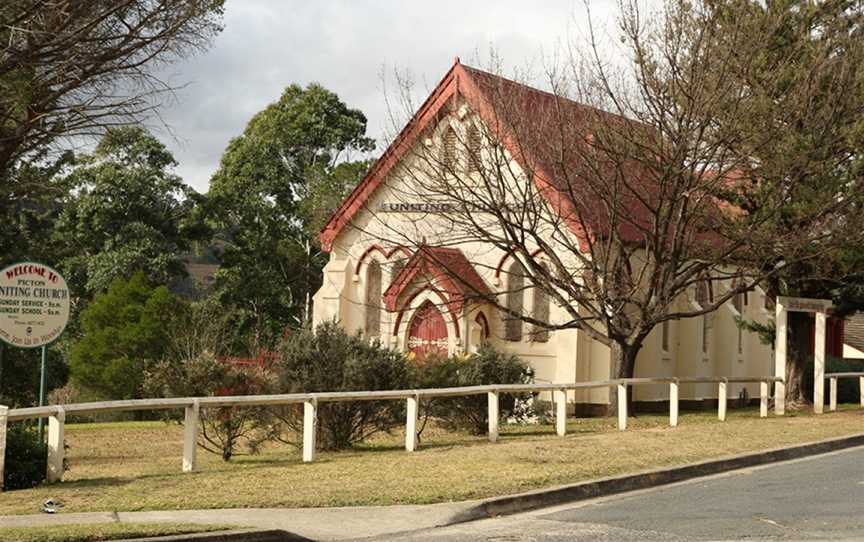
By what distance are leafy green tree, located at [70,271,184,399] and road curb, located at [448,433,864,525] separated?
2246cm

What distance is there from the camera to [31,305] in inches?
579

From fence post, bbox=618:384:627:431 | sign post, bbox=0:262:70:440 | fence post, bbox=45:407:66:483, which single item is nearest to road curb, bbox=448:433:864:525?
fence post, bbox=618:384:627:431

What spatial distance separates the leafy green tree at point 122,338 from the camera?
120 ft

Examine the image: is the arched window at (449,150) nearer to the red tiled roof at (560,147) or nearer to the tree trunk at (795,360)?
the red tiled roof at (560,147)

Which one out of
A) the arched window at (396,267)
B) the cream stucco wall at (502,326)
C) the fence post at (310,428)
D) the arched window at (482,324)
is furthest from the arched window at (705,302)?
the fence post at (310,428)

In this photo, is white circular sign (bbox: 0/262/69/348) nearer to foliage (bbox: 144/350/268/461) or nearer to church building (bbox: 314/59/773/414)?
foliage (bbox: 144/350/268/461)

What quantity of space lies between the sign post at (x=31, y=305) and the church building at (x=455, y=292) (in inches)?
412

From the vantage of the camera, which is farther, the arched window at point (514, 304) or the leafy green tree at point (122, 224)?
the leafy green tree at point (122, 224)

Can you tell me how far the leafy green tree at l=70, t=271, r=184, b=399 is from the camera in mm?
36531

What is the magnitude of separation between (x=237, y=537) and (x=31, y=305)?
595 centimetres

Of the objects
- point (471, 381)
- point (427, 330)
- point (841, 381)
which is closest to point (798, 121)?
point (471, 381)

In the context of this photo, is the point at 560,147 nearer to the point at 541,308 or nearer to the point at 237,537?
the point at 541,308

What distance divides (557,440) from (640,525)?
7104mm

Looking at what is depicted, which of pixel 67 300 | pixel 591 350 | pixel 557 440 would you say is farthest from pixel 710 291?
pixel 67 300
